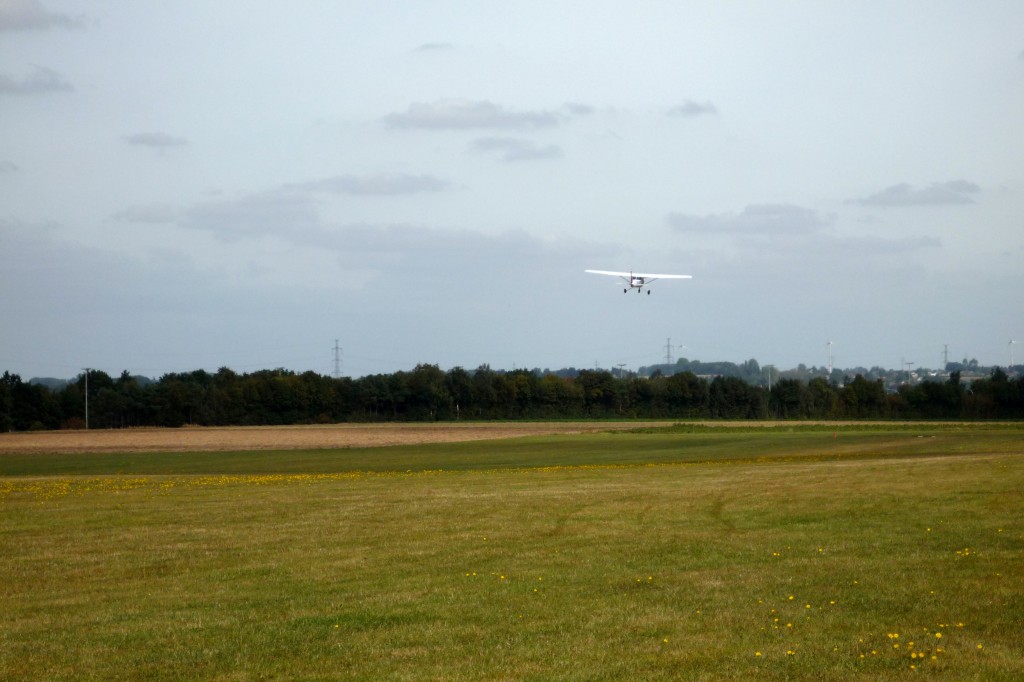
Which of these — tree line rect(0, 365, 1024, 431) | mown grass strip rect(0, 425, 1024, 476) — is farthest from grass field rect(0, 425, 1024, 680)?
tree line rect(0, 365, 1024, 431)

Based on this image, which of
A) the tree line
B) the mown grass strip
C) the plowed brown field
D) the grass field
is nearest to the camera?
the grass field

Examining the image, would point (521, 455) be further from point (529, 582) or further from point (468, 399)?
point (468, 399)

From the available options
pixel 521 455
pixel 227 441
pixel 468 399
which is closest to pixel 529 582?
pixel 521 455

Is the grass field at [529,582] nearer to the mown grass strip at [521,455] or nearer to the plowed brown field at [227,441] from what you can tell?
the mown grass strip at [521,455]

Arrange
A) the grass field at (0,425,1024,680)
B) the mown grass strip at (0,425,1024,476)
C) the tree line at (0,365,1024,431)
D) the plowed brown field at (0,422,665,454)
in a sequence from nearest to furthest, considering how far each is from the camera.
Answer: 1. the grass field at (0,425,1024,680)
2. the mown grass strip at (0,425,1024,476)
3. the plowed brown field at (0,422,665,454)
4. the tree line at (0,365,1024,431)

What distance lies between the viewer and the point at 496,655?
43.4 feet

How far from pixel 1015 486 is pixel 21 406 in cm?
14085

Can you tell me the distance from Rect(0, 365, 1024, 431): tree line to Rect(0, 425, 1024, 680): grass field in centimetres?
11959

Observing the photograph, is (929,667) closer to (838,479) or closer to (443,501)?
(443,501)

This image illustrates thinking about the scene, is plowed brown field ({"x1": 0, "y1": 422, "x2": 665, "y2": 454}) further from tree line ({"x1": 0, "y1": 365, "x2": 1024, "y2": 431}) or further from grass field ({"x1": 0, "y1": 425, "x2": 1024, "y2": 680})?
grass field ({"x1": 0, "y1": 425, "x2": 1024, "y2": 680})

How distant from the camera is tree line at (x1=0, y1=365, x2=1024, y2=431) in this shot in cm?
14625

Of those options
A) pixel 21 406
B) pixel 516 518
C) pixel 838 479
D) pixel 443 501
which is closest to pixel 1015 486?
pixel 838 479

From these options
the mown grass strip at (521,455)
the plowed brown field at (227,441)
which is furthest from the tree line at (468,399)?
the mown grass strip at (521,455)

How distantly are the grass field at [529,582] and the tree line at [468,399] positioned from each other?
119588mm
